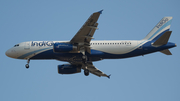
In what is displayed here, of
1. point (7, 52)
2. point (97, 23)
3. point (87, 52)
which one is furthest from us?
point (7, 52)

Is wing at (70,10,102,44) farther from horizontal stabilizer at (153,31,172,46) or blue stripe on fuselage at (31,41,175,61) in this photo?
horizontal stabilizer at (153,31,172,46)

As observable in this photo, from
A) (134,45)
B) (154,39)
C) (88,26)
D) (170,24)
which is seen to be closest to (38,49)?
(88,26)

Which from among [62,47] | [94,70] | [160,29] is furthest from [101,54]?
[160,29]

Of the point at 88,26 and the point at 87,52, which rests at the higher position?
the point at 88,26

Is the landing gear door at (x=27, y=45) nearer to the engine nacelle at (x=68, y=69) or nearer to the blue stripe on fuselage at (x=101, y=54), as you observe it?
the blue stripe on fuselage at (x=101, y=54)

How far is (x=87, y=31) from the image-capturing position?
48750 mm

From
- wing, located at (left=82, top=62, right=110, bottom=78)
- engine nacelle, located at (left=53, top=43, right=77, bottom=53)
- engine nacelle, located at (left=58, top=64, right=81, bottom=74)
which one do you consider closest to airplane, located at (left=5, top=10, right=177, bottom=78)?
engine nacelle, located at (left=53, top=43, right=77, bottom=53)

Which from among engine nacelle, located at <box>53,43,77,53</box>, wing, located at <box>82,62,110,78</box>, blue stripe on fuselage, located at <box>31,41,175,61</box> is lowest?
wing, located at <box>82,62,110,78</box>

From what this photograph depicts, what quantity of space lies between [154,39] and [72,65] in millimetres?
14901

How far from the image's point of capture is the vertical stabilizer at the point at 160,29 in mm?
54875

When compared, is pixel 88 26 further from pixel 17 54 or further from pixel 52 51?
pixel 17 54

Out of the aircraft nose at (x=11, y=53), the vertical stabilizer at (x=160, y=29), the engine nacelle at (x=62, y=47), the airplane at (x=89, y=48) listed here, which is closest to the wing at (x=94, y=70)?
the airplane at (x=89, y=48)

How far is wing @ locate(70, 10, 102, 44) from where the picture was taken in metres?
45.6

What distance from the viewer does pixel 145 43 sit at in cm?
Answer: 5291
